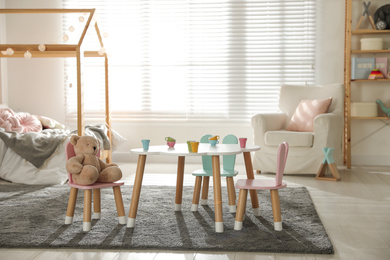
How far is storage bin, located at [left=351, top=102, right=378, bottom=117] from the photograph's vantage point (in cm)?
560

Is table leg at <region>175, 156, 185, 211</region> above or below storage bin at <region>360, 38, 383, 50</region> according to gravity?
below

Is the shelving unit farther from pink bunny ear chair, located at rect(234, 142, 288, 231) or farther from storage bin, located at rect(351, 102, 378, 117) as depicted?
pink bunny ear chair, located at rect(234, 142, 288, 231)

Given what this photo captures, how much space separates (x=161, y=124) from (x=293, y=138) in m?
1.75

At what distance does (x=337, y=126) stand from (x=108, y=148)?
7.23ft

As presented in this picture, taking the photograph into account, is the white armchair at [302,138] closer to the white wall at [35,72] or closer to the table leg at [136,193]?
the table leg at [136,193]

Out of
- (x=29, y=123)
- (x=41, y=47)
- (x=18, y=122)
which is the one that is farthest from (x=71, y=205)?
(x=29, y=123)

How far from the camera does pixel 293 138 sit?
5.01 meters

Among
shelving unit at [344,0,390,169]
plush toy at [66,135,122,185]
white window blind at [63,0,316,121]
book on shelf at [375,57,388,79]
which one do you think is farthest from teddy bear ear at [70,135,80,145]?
book on shelf at [375,57,388,79]

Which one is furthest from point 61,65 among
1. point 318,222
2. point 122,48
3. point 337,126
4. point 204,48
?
point 318,222

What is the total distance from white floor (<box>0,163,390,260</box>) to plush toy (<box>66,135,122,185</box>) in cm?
48

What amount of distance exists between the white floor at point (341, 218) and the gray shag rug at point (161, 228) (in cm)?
6

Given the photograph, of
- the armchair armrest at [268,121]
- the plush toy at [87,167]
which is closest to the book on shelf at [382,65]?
the armchair armrest at [268,121]

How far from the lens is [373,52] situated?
5.79 metres

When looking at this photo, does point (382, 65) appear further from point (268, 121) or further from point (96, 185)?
point (96, 185)
